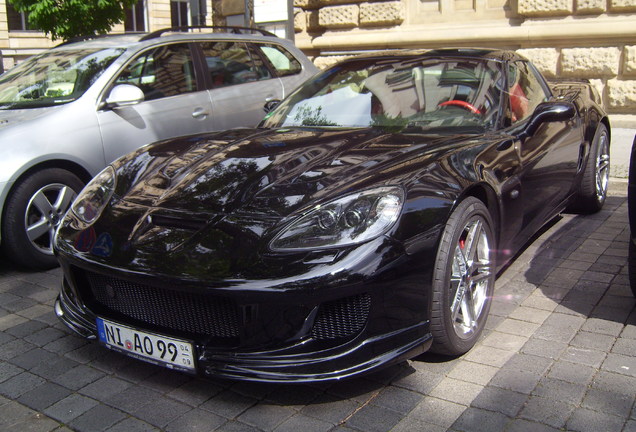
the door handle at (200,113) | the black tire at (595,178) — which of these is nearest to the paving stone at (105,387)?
the door handle at (200,113)

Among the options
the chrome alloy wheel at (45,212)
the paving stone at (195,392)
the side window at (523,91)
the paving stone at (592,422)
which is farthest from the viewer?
the chrome alloy wheel at (45,212)

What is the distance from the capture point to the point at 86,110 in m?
5.10

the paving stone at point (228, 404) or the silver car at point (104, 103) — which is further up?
the silver car at point (104, 103)

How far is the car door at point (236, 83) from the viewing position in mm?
6160

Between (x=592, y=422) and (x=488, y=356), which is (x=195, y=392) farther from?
(x=592, y=422)

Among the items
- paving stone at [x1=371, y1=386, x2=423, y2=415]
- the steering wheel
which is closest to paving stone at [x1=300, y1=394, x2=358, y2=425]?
paving stone at [x1=371, y1=386, x2=423, y2=415]

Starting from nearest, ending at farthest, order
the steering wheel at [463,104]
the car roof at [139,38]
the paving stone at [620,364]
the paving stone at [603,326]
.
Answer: the paving stone at [620,364] → the paving stone at [603,326] → the steering wheel at [463,104] → the car roof at [139,38]

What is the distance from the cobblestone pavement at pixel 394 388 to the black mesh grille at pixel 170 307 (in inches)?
13.0

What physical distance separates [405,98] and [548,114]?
0.85 meters

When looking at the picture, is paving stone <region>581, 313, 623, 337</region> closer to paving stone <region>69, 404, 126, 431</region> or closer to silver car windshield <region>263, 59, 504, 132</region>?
silver car windshield <region>263, 59, 504, 132</region>

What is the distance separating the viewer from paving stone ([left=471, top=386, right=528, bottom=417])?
2738 mm

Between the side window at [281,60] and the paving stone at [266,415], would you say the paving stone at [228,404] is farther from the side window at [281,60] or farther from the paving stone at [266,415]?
the side window at [281,60]

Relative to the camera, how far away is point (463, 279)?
126 inches

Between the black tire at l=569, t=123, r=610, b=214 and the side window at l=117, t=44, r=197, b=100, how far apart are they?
341 cm
